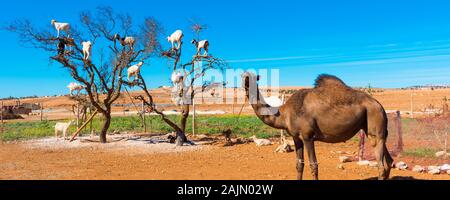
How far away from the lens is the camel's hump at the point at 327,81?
8.53 m

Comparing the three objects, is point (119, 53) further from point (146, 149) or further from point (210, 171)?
point (210, 171)

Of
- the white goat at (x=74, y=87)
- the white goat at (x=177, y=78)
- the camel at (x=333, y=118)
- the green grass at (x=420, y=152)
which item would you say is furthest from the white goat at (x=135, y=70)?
the green grass at (x=420, y=152)

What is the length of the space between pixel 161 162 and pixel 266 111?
5.57 meters

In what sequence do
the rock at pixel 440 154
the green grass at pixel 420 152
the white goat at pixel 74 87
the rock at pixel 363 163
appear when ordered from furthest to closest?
1. the white goat at pixel 74 87
2. the green grass at pixel 420 152
3. the rock at pixel 440 154
4. the rock at pixel 363 163

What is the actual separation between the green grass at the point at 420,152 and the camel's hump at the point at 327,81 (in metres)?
5.98

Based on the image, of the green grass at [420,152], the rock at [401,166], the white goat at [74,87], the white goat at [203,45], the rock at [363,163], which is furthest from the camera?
the white goat at [74,87]

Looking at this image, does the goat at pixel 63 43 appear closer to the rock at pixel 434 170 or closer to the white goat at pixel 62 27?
the white goat at pixel 62 27

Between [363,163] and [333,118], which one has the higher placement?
[333,118]

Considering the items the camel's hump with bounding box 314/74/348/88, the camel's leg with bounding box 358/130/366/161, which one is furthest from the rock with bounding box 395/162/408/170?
the camel's hump with bounding box 314/74/348/88

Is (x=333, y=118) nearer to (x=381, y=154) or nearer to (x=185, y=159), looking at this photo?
(x=381, y=154)

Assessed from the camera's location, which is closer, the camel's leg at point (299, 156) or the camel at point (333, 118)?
the camel at point (333, 118)

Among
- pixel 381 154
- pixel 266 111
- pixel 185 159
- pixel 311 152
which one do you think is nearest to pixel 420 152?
pixel 381 154

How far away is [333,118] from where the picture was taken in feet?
26.1

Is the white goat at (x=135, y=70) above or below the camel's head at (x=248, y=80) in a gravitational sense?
above
